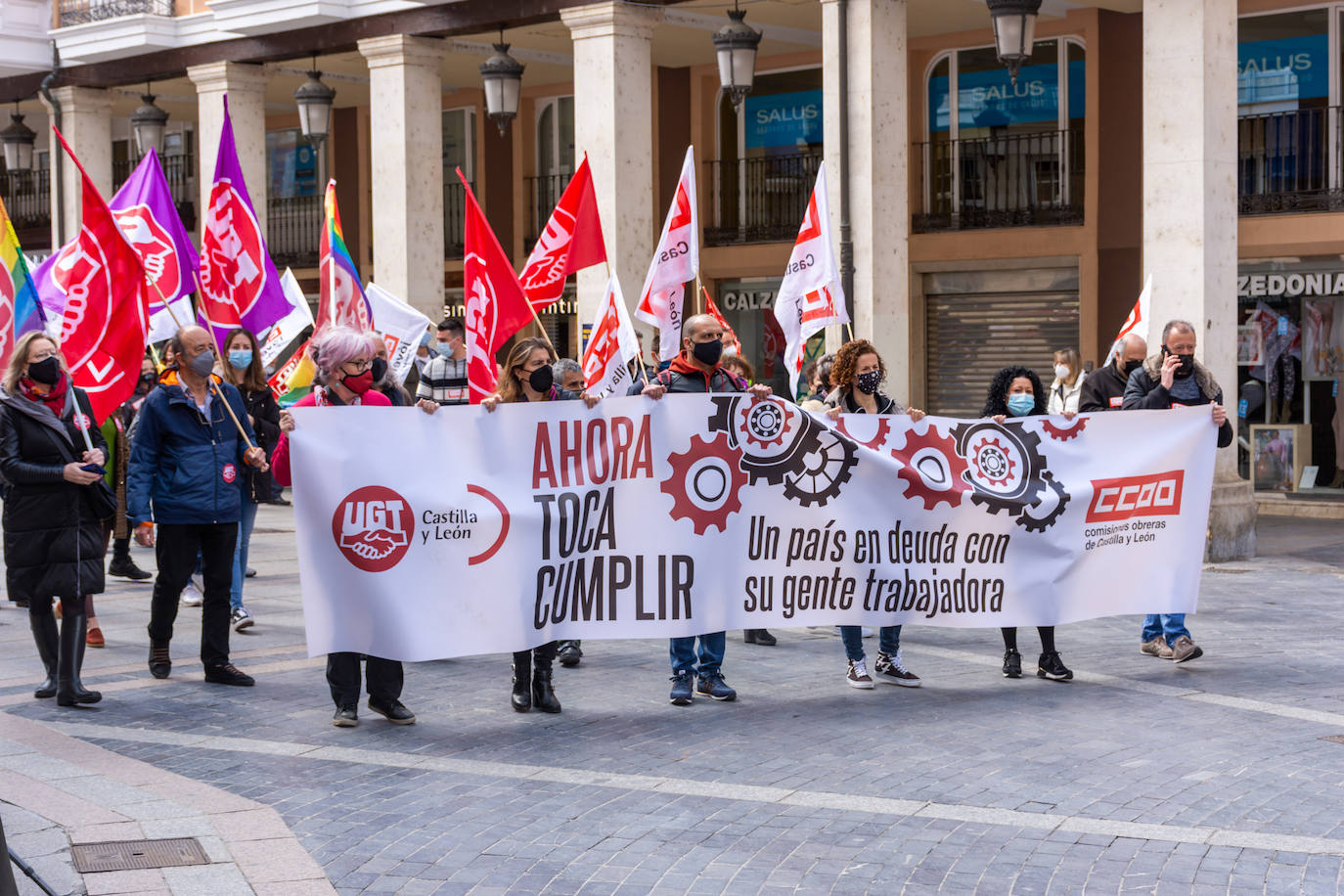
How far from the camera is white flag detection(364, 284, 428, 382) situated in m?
16.3

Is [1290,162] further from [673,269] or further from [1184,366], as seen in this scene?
[673,269]

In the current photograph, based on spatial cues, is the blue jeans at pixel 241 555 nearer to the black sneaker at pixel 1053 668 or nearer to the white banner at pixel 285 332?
the white banner at pixel 285 332

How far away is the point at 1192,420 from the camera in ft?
30.3

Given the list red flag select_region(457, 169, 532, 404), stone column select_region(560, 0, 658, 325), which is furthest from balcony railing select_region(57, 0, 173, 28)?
red flag select_region(457, 169, 532, 404)

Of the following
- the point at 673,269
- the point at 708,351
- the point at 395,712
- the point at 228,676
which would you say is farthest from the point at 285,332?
the point at 395,712

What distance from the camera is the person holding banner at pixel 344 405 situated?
779 cm

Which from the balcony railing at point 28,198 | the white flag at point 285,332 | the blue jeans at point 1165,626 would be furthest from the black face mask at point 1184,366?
the balcony railing at point 28,198

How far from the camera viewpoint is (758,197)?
2327cm

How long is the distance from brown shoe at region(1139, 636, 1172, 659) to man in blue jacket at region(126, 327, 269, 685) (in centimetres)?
498

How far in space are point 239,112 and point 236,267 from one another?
1127cm

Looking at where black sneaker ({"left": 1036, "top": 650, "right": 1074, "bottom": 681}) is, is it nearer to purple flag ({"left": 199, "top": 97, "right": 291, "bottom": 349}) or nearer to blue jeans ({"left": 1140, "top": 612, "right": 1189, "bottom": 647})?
blue jeans ({"left": 1140, "top": 612, "right": 1189, "bottom": 647})

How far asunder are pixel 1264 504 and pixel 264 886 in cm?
1536

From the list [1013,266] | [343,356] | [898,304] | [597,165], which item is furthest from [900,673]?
[1013,266]

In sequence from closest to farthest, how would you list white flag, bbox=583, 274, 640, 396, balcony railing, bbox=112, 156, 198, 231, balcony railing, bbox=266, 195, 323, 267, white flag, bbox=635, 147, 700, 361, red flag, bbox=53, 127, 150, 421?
1. red flag, bbox=53, 127, 150, 421
2. white flag, bbox=635, 147, 700, 361
3. white flag, bbox=583, 274, 640, 396
4. balcony railing, bbox=266, 195, 323, 267
5. balcony railing, bbox=112, 156, 198, 231
